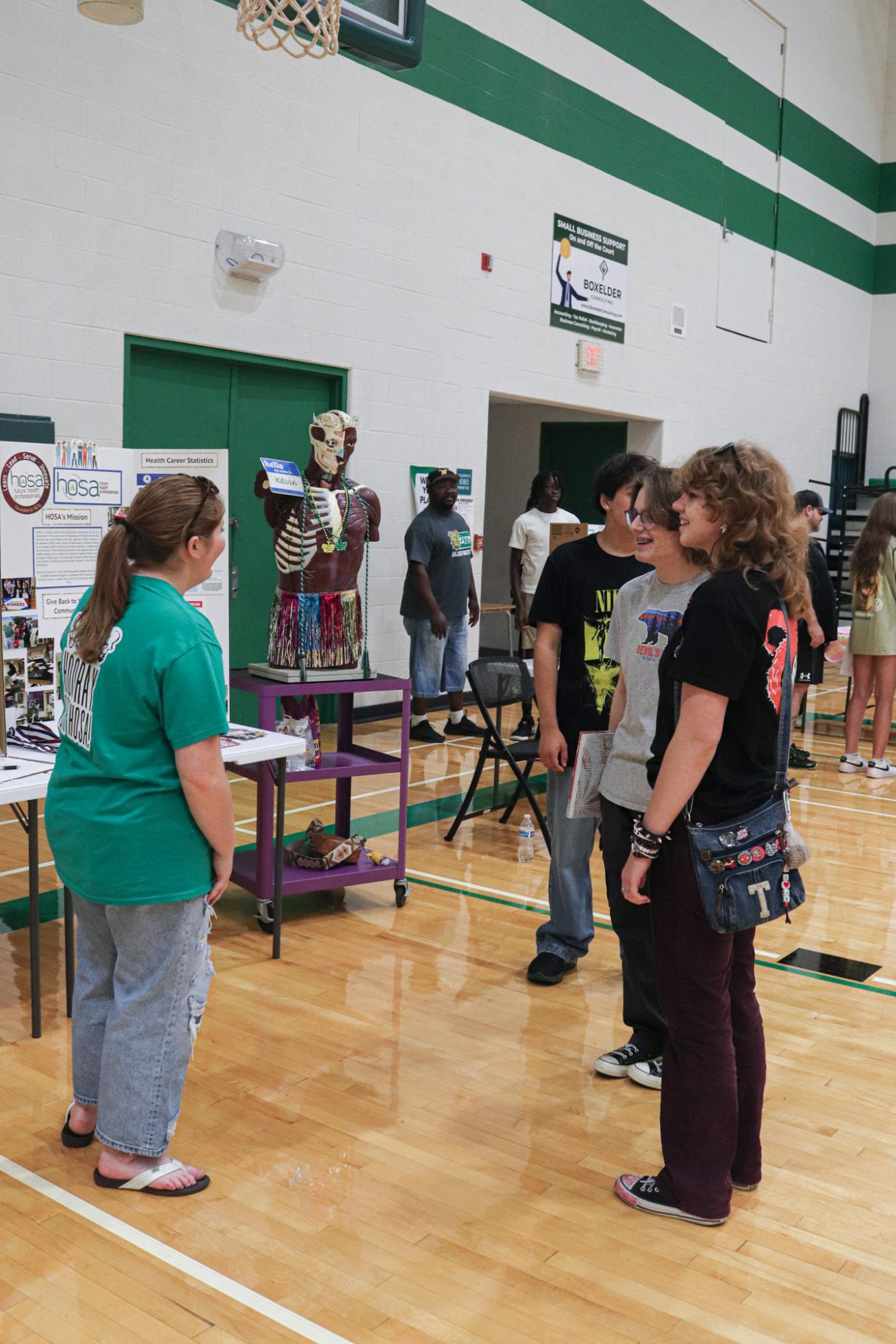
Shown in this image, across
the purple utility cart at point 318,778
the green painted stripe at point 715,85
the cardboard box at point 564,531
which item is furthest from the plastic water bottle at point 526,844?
the green painted stripe at point 715,85

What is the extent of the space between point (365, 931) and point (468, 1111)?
1.32m

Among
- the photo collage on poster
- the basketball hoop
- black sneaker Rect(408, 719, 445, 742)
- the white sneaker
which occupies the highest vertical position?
the basketball hoop

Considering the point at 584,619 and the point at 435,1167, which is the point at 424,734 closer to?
the point at 584,619

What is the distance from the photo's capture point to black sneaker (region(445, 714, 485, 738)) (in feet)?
26.1

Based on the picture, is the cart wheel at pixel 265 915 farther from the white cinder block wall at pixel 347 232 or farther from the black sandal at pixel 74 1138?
the white cinder block wall at pixel 347 232

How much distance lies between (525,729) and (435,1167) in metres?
5.01

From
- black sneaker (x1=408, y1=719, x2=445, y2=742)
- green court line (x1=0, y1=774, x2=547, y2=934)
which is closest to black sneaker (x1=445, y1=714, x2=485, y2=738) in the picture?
black sneaker (x1=408, y1=719, x2=445, y2=742)

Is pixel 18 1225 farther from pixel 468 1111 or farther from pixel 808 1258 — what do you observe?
pixel 808 1258

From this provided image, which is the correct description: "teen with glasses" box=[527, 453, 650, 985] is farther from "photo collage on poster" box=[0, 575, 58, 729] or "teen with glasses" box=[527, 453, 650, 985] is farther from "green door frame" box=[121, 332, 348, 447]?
"green door frame" box=[121, 332, 348, 447]

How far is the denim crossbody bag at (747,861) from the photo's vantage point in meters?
2.27

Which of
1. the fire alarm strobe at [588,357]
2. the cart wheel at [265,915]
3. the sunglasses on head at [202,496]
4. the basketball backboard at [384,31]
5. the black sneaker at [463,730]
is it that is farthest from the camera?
the fire alarm strobe at [588,357]

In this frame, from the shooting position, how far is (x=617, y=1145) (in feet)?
9.18

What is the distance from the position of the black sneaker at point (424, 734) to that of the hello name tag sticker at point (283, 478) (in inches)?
142

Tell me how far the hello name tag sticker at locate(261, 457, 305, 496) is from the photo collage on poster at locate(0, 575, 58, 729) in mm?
863
